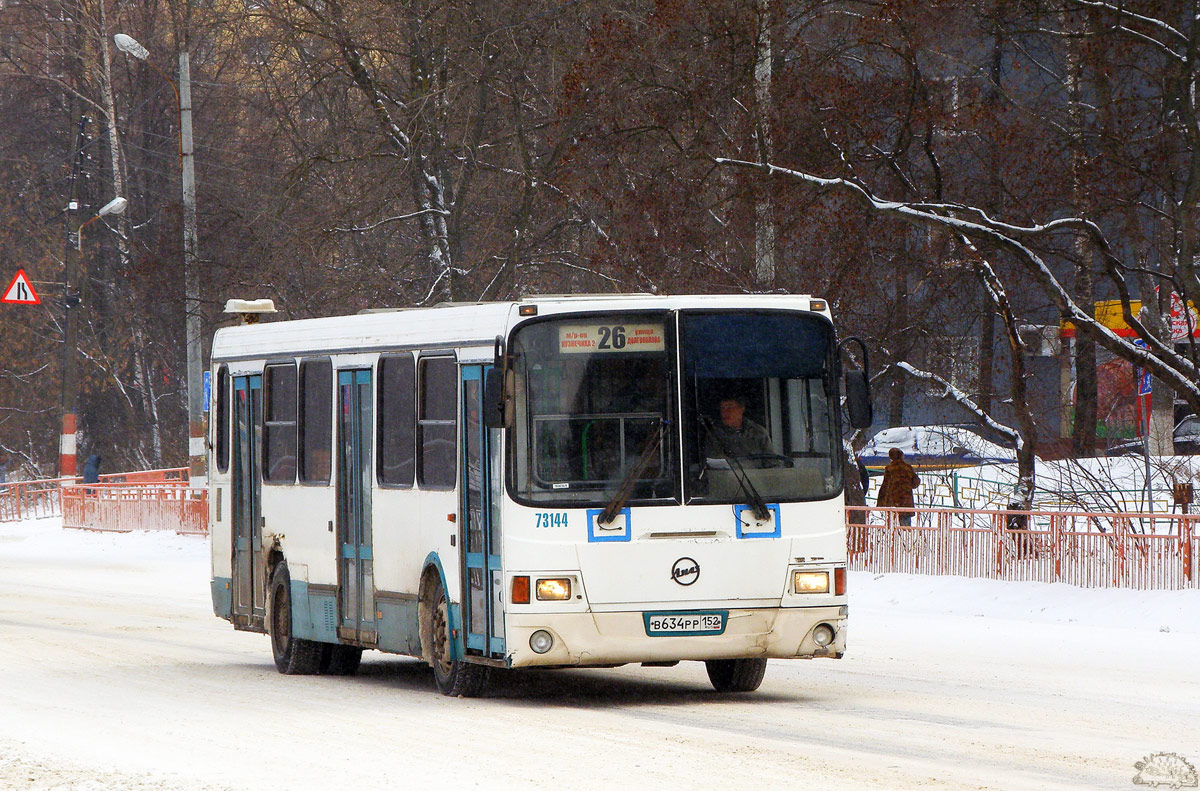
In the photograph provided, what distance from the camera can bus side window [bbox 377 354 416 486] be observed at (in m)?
14.3

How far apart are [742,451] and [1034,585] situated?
9374 millimetres

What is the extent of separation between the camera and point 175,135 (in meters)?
58.4

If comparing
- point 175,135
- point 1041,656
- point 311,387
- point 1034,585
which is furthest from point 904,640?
point 175,135

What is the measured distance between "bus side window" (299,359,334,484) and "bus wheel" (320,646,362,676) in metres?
1.36

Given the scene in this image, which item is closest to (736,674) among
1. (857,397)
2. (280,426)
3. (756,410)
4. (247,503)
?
(756,410)

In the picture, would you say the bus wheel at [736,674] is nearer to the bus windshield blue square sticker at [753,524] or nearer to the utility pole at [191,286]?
the bus windshield blue square sticker at [753,524]

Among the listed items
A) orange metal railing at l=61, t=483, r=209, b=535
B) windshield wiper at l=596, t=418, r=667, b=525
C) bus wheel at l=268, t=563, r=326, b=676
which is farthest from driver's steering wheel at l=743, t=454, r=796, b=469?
orange metal railing at l=61, t=483, r=209, b=535

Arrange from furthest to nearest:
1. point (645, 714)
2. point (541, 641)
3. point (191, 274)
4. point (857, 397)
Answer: point (191, 274) → point (857, 397) → point (541, 641) → point (645, 714)

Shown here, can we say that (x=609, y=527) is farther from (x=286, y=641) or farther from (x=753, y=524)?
(x=286, y=641)

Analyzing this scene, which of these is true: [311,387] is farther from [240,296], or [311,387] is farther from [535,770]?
[240,296]

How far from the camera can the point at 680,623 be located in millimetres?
12820

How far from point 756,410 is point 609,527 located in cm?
119

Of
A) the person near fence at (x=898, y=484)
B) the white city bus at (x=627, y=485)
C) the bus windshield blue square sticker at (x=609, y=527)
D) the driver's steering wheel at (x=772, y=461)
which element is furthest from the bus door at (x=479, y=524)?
the person near fence at (x=898, y=484)

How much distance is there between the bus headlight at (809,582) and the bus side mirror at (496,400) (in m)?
1.99
